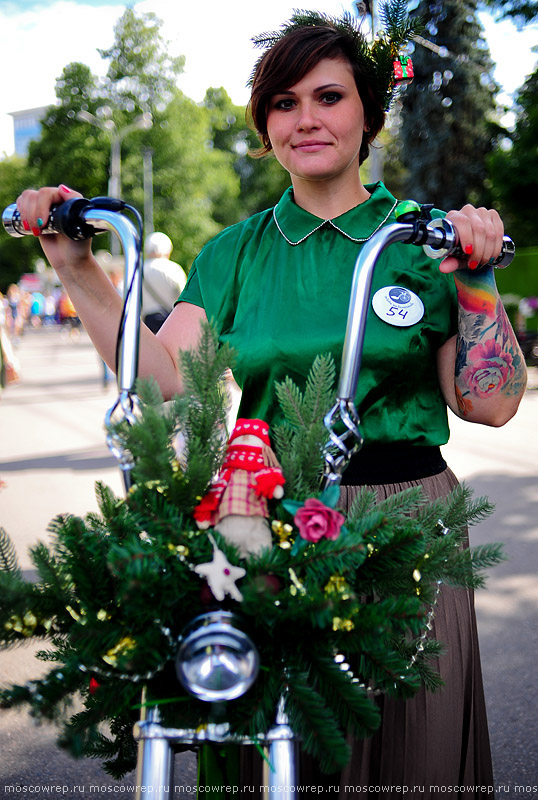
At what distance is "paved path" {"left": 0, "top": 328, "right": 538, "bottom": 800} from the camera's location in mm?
2773

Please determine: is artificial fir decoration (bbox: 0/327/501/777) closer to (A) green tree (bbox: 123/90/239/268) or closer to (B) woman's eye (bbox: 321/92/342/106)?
(B) woman's eye (bbox: 321/92/342/106)

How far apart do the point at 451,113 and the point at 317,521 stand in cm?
2655

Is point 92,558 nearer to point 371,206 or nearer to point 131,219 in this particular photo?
point 131,219

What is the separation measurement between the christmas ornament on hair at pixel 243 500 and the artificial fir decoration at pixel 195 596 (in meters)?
0.02

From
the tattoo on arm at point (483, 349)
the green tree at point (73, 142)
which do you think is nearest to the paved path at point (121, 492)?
the tattoo on arm at point (483, 349)

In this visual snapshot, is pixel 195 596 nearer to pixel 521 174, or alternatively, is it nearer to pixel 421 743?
pixel 421 743

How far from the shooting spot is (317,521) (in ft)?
3.20

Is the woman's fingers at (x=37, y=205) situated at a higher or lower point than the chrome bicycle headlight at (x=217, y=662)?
higher

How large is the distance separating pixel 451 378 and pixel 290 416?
682 mm

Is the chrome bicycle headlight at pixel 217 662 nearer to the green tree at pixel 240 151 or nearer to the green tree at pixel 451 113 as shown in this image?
the green tree at pixel 451 113

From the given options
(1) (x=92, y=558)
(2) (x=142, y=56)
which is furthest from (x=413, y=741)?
(2) (x=142, y=56)

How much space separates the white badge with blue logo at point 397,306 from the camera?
159 centimetres

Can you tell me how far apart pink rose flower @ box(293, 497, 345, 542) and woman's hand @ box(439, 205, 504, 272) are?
54 centimetres

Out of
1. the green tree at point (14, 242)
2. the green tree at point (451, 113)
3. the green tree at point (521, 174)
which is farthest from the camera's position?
the green tree at point (14, 242)
